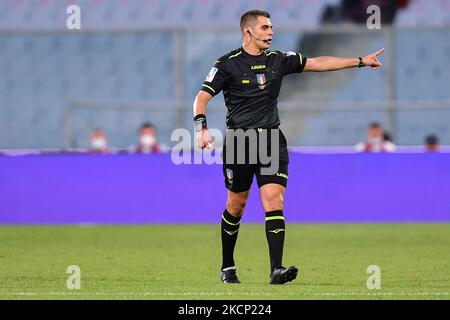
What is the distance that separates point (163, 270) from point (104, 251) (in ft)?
8.18

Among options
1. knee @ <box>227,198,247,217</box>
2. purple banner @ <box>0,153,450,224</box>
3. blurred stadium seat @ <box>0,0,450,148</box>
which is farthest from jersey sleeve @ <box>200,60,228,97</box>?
blurred stadium seat @ <box>0,0,450,148</box>

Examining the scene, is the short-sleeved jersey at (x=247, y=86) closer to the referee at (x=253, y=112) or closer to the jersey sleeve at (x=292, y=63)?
the referee at (x=253, y=112)

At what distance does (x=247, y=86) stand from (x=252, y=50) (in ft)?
1.01

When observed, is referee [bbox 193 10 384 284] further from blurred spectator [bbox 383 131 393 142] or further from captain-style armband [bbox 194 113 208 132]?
blurred spectator [bbox 383 131 393 142]

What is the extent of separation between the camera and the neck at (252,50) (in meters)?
9.24

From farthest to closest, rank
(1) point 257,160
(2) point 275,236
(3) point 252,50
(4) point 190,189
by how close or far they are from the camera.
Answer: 1. (4) point 190,189
2. (3) point 252,50
3. (1) point 257,160
4. (2) point 275,236

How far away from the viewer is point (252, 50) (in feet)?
30.4

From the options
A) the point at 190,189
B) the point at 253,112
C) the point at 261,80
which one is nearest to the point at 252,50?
the point at 261,80

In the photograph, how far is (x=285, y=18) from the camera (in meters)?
22.2

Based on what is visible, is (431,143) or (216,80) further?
(431,143)

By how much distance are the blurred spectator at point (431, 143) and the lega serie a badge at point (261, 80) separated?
8.93m

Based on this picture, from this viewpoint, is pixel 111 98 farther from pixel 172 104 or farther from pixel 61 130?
pixel 172 104

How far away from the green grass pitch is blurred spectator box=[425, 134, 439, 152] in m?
1.62

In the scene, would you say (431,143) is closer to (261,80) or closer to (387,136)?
(387,136)
